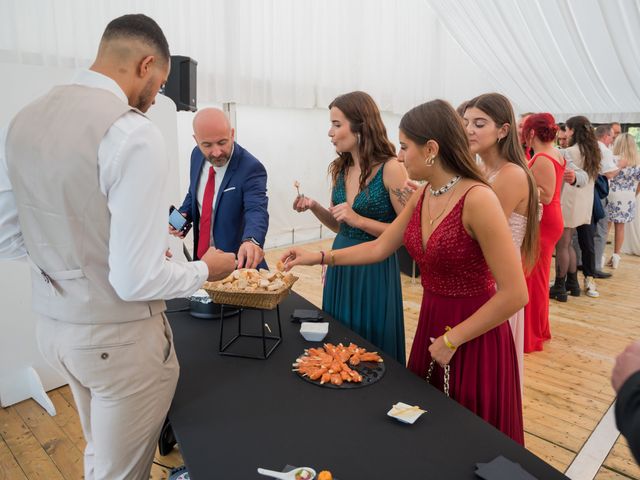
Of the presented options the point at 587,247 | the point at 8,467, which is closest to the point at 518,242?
the point at 8,467

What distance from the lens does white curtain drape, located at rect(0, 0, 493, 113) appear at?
3699 mm

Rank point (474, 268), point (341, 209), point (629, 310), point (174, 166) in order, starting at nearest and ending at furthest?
point (474, 268)
point (341, 209)
point (174, 166)
point (629, 310)

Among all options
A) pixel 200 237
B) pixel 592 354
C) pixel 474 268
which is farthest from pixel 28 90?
pixel 592 354

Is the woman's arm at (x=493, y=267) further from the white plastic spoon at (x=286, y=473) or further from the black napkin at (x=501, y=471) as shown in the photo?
the white plastic spoon at (x=286, y=473)

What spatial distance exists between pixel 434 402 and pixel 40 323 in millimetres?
1034

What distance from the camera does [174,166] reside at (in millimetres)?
3713

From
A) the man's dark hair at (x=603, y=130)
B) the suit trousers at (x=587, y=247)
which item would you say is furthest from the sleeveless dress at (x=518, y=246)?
the man's dark hair at (x=603, y=130)

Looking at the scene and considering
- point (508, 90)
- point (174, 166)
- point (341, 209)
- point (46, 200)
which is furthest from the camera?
point (508, 90)

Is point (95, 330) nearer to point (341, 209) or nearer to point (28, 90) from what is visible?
point (341, 209)

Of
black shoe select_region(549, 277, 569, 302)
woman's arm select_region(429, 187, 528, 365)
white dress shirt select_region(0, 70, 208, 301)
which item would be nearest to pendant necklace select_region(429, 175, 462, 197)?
woman's arm select_region(429, 187, 528, 365)

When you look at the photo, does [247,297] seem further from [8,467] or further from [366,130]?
[8,467]

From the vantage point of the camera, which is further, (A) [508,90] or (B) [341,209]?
(A) [508,90]

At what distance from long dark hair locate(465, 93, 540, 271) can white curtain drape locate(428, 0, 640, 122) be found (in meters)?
3.81

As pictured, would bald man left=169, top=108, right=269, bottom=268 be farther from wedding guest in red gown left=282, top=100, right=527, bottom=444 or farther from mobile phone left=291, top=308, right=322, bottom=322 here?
wedding guest in red gown left=282, top=100, right=527, bottom=444
